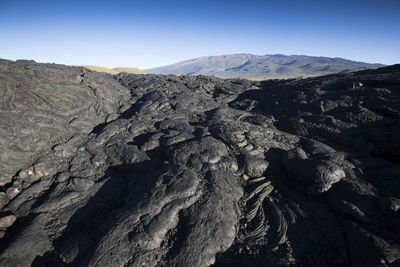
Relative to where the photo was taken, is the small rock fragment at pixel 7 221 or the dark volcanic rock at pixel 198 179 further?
the small rock fragment at pixel 7 221

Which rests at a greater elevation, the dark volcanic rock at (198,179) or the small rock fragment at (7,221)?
the dark volcanic rock at (198,179)

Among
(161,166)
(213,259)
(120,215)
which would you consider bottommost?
(213,259)

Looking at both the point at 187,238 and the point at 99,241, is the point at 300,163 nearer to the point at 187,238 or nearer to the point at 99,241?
the point at 187,238

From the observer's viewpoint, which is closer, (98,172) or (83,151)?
(98,172)

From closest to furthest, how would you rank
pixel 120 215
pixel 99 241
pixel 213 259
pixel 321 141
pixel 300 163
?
pixel 213 259 → pixel 99 241 → pixel 120 215 → pixel 300 163 → pixel 321 141

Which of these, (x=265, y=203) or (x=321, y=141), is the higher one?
(x=321, y=141)

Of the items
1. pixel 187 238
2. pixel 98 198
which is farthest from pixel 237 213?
pixel 98 198

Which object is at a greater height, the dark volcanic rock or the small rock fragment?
the dark volcanic rock

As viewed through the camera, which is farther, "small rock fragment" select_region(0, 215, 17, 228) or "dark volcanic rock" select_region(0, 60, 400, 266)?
"small rock fragment" select_region(0, 215, 17, 228)
